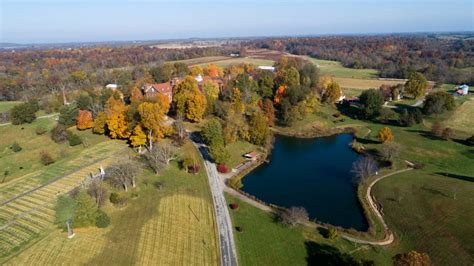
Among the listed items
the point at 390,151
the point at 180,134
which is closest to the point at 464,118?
the point at 390,151

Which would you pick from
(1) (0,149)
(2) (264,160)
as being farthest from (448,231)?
(1) (0,149)

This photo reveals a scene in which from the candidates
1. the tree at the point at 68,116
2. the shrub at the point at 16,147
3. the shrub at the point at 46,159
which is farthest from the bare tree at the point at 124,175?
the tree at the point at 68,116

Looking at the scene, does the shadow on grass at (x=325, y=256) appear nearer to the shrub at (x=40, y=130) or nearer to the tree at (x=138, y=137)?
the tree at (x=138, y=137)

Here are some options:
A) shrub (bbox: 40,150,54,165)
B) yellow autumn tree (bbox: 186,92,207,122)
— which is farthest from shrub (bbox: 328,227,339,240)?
shrub (bbox: 40,150,54,165)

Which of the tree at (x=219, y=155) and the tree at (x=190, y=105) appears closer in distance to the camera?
the tree at (x=219, y=155)

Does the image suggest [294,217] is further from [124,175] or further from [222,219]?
[124,175]

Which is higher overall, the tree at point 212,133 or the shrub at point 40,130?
the tree at point 212,133

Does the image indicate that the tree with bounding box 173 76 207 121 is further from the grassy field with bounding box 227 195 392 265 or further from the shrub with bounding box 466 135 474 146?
the shrub with bounding box 466 135 474 146
